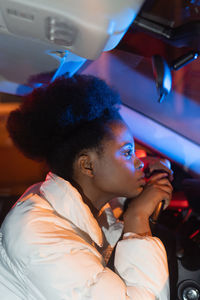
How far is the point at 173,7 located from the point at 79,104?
465 mm

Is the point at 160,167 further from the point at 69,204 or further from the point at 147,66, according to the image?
the point at 147,66

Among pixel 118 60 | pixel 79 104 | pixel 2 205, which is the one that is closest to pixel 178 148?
pixel 118 60

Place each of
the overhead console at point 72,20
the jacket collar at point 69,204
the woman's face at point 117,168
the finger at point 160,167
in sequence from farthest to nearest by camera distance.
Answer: the finger at point 160,167 < the woman's face at point 117,168 < the jacket collar at point 69,204 < the overhead console at point 72,20

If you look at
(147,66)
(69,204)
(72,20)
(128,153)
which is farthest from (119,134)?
(147,66)

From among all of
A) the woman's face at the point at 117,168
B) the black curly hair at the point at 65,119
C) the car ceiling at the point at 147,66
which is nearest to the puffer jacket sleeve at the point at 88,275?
the woman's face at the point at 117,168

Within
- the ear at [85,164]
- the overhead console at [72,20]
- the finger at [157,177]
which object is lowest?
the ear at [85,164]

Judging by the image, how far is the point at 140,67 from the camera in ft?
4.89

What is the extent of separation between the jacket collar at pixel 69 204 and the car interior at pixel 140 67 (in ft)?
1.03

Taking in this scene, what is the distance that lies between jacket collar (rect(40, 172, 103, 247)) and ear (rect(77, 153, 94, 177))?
107 mm

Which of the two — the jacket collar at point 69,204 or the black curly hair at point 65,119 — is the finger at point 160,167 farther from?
the jacket collar at point 69,204

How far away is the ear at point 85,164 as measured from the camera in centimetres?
101

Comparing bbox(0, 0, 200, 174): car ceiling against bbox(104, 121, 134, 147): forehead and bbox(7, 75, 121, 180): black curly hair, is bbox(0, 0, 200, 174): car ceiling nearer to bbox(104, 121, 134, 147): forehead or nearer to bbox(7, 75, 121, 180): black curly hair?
bbox(7, 75, 121, 180): black curly hair

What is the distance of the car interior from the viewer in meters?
0.77

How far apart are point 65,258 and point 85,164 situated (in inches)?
13.9
